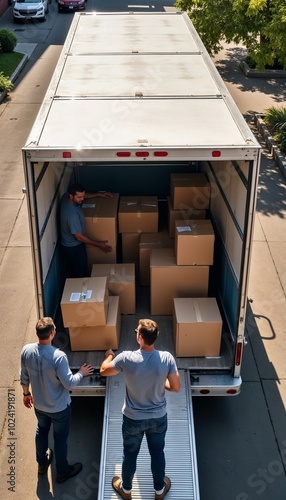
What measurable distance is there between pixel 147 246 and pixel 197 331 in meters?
1.62

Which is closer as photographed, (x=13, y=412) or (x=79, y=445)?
(x=79, y=445)

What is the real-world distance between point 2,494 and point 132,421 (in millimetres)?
1785

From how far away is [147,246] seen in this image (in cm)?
710

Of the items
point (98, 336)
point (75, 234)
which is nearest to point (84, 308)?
point (98, 336)

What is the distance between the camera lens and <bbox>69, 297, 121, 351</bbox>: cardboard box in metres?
5.97

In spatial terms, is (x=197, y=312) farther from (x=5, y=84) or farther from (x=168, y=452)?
(x=5, y=84)

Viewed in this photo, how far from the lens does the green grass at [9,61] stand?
19.4m

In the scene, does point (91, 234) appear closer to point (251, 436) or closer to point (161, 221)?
point (161, 221)

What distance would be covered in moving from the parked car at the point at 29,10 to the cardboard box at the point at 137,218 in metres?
21.9

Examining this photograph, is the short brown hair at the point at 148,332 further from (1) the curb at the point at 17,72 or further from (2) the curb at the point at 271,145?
(1) the curb at the point at 17,72

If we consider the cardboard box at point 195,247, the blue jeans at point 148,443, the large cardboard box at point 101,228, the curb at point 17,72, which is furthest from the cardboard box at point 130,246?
the curb at point 17,72

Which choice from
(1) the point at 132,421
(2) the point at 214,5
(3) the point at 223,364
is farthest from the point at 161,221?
(2) the point at 214,5

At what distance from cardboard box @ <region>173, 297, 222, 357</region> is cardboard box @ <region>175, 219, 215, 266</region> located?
603mm

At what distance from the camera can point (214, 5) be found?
1427cm
